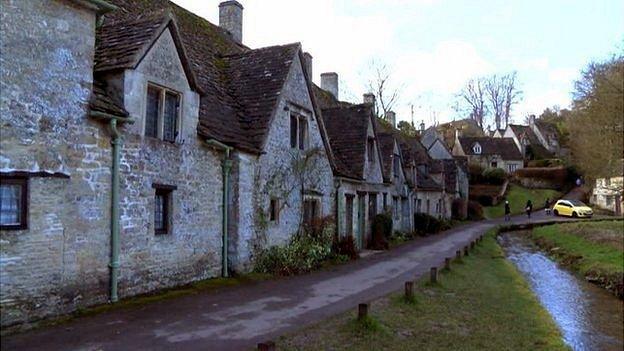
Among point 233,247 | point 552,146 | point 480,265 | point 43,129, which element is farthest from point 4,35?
point 552,146

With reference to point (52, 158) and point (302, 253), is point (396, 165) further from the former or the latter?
point (52, 158)

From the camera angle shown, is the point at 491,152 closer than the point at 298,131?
No

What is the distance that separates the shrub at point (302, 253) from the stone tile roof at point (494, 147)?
6700cm

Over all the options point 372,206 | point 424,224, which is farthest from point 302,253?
point 424,224

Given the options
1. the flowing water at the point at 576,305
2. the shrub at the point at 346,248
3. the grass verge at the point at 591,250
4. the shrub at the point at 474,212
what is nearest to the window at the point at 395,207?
the flowing water at the point at 576,305

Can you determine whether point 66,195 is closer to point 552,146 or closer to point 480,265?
point 480,265

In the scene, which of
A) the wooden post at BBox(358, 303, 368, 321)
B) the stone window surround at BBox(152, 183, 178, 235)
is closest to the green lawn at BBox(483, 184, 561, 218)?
the stone window surround at BBox(152, 183, 178, 235)

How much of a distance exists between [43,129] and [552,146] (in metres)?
95.3

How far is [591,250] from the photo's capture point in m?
26.2

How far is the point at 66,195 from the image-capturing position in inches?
383

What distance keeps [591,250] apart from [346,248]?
13.3 m

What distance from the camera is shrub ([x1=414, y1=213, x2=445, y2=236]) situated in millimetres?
37209

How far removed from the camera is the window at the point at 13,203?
8.77m

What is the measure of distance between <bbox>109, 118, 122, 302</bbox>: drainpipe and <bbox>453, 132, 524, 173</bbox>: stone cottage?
247 ft
